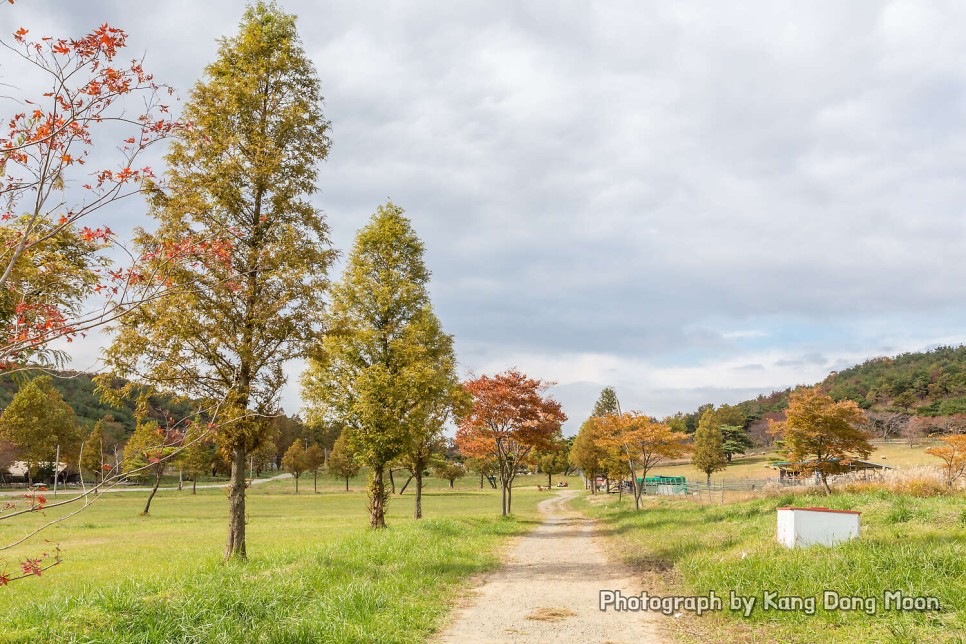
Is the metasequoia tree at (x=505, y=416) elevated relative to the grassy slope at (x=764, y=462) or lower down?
elevated

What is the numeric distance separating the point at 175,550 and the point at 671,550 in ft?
56.6

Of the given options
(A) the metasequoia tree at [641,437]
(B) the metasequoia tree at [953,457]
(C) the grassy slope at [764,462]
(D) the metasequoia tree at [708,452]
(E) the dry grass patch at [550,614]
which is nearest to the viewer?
(E) the dry grass patch at [550,614]

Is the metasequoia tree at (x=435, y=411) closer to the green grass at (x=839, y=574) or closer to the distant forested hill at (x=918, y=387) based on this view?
the green grass at (x=839, y=574)

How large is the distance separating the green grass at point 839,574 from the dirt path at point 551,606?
2.63 ft

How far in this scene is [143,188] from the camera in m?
4.99

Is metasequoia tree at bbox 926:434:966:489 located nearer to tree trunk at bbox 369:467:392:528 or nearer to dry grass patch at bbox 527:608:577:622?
tree trunk at bbox 369:467:392:528

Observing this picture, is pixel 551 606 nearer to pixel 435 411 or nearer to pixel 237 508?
pixel 237 508

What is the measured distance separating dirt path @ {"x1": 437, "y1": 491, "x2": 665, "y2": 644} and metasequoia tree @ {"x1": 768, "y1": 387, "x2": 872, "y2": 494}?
17.9 metres

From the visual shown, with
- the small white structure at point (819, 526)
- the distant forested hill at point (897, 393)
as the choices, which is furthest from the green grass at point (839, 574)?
the distant forested hill at point (897, 393)

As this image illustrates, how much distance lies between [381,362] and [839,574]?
55.4ft

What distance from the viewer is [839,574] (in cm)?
858

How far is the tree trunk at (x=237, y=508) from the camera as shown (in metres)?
13.0

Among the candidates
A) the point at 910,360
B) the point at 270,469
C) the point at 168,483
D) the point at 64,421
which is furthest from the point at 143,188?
the point at 910,360

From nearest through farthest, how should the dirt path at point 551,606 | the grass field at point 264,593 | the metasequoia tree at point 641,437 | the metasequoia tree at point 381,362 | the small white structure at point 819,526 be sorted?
1. the grass field at point 264,593
2. the dirt path at point 551,606
3. the small white structure at point 819,526
4. the metasequoia tree at point 381,362
5. the metasequoia tree at point 641,437
